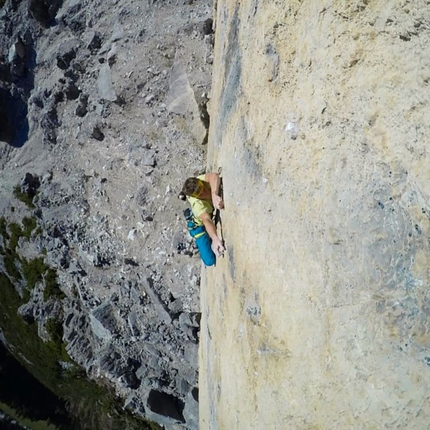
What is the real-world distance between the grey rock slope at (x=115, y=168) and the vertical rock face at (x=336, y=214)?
4.95m

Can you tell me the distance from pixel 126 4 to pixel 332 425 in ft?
33.3

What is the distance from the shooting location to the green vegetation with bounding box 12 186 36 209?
12492 millimetres

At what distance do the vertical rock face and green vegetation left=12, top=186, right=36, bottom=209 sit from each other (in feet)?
32.5

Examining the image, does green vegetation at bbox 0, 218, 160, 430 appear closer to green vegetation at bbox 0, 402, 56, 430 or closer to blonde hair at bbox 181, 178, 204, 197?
green vegetation at bbox 0, 402, 56, 430

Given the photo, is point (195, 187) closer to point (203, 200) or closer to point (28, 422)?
point (203, 200)

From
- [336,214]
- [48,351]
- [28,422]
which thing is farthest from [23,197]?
[336,214]

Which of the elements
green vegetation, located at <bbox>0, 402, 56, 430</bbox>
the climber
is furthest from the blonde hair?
green vegetation, located at <bbox>0, 402, 56, 430</bbox>

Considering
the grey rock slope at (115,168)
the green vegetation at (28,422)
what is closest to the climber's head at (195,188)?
the grey rock slope at (115,168)

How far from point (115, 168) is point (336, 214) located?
7947 mm

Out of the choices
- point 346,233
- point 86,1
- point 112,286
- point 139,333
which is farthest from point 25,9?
point 346,233

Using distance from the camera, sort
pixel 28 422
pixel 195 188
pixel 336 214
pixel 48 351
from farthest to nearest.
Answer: pixel 48 351
pixel 28 422
pixel 195 188
pixel 336 214

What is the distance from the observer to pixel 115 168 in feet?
33.7

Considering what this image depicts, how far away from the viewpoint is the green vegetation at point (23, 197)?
12.5 m

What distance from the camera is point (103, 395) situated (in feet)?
41.9
